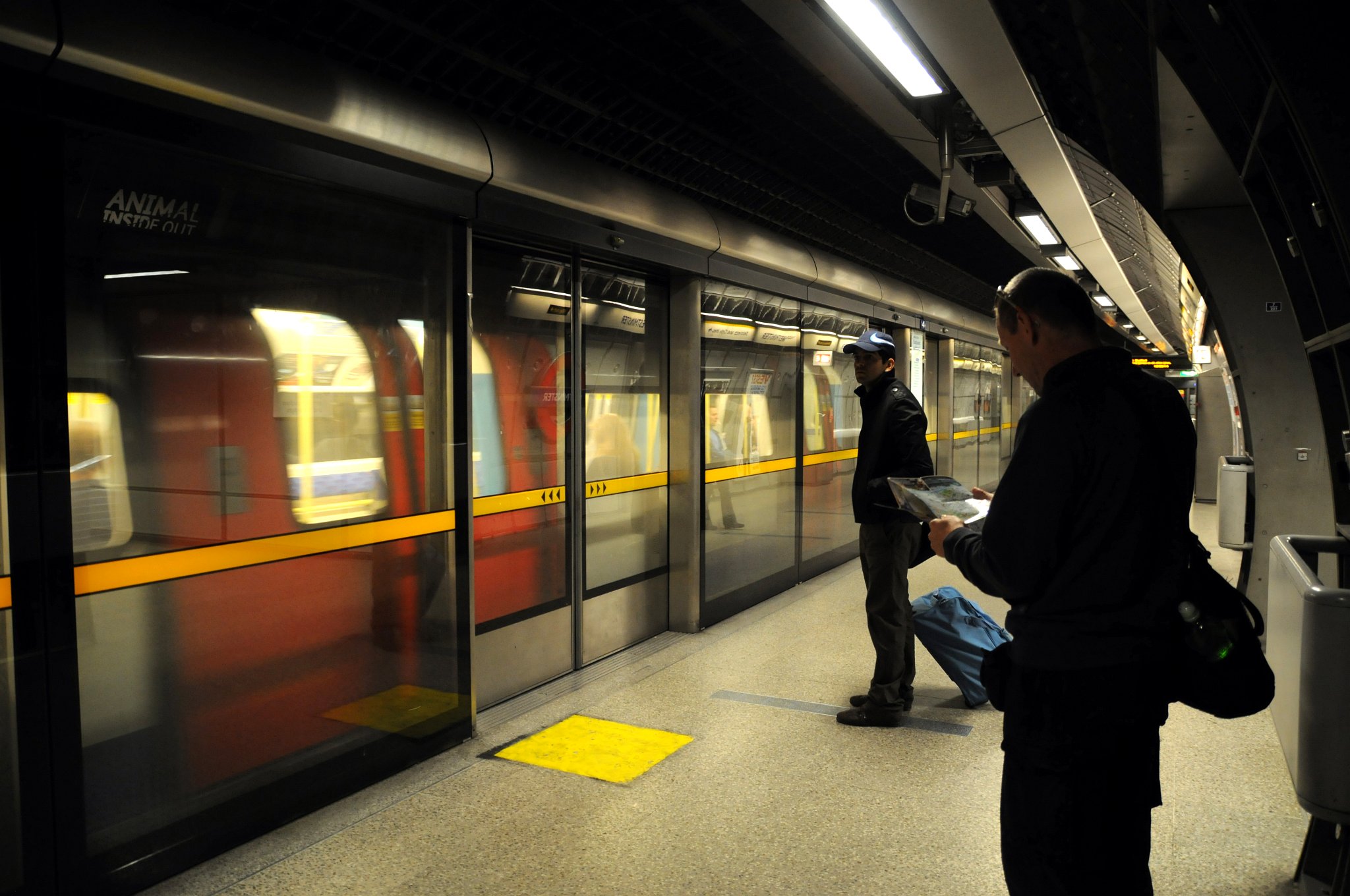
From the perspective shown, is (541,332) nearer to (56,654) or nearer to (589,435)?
(589,435)

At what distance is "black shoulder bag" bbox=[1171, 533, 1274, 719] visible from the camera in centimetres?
179

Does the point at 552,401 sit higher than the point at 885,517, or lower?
higher

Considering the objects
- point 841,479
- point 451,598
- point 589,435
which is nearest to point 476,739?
point 451,598

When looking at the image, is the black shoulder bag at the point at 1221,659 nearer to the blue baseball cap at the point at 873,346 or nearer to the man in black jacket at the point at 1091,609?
the man in black jacket at the point at 1091,609

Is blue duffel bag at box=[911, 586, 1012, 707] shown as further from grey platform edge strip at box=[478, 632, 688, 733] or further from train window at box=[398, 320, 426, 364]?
train window at box=[398, 320, 426, 364]

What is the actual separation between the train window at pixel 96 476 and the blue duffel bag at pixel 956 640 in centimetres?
349

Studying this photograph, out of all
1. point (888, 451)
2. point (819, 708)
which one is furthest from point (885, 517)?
point (819, 708)

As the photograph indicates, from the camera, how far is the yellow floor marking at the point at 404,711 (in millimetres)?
3814

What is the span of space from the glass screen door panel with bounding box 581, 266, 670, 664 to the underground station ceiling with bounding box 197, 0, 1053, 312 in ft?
Result: 2.63

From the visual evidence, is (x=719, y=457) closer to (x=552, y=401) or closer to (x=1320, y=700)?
(x=552, y=401)

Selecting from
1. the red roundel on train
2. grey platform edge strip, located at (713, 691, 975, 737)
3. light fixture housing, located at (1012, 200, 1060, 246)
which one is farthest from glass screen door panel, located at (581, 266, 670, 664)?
light fixture housing, located at (1012, 200, 1060, 246)

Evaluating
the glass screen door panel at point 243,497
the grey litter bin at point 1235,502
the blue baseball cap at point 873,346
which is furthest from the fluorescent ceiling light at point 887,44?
the grey litter bin at point 1235,502

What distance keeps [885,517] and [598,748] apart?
1691mm

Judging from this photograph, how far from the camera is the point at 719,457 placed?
6723 millimetres
